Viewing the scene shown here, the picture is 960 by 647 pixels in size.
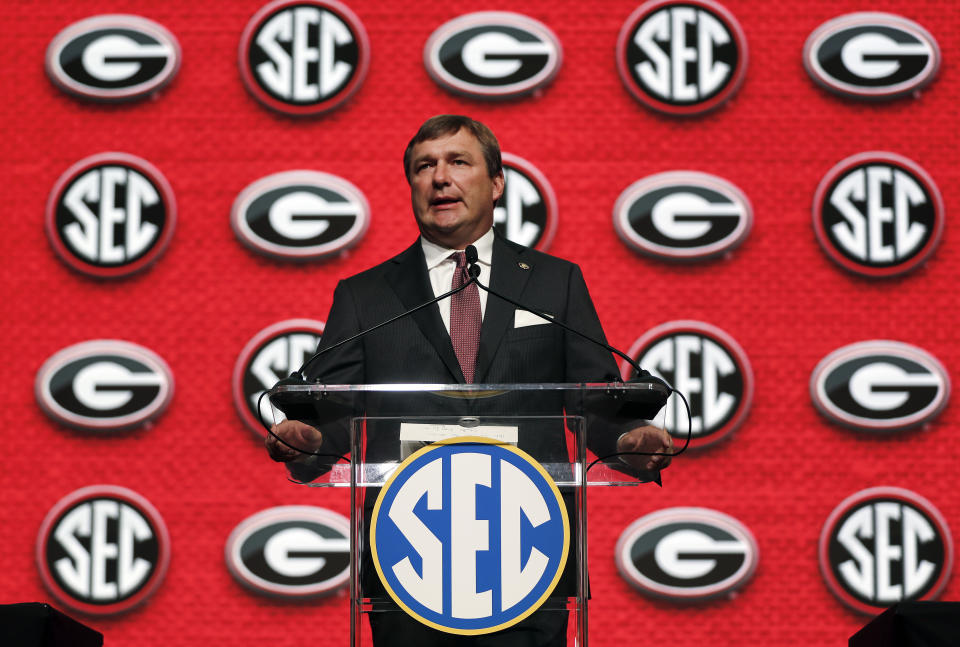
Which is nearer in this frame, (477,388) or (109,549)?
(477,388)

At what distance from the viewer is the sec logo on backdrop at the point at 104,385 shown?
11.0ft

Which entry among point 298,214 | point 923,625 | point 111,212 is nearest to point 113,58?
point 111,212

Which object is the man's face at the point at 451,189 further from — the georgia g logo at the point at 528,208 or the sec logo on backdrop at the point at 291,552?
the sec logo on backdrop at the point at 291,552

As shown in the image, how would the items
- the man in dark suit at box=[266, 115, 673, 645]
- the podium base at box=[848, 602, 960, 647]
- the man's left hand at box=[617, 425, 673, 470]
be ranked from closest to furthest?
the man's left hand at box=[617, 425, 673, 470] → the man in dark suit at box=[266, 115, 673, 645] → the podium base at box=[848, 602, 960, 647]

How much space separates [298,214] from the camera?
340 centimetres

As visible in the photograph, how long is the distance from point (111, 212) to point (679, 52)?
1.79m

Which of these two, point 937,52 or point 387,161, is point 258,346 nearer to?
point 387,161

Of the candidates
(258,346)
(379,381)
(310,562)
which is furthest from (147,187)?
(379,381)

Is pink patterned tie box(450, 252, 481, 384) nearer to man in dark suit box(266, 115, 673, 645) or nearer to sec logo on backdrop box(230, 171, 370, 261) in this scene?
man in dark suit box(266, 115, 673, 645)

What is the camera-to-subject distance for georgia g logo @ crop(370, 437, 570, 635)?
1.34 meters

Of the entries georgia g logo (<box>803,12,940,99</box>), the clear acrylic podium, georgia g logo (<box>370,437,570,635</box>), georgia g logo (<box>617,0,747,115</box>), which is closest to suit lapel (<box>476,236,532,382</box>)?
the clear acrylic podium

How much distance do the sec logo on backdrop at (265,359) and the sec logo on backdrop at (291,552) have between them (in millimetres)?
290

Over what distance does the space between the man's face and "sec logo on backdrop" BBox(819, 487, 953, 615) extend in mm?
1828

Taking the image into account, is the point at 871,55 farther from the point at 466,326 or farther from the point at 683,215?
the point at 466,326
